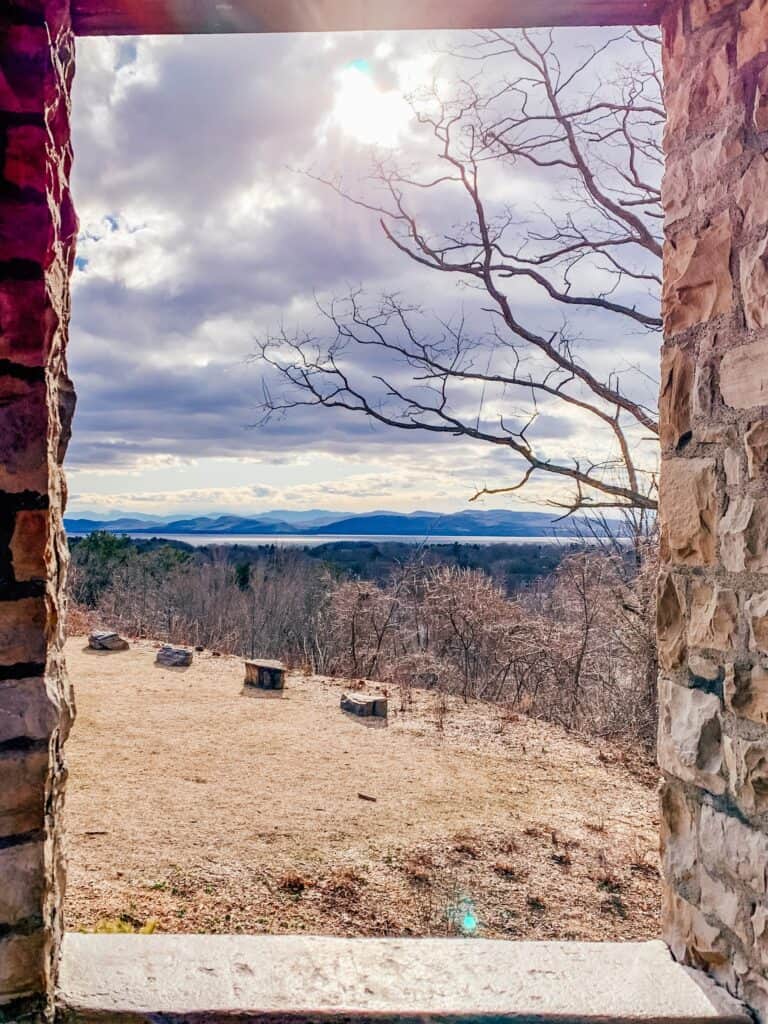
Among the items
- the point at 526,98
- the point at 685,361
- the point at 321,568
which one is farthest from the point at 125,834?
the point at 321,568

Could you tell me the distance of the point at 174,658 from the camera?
6.50m

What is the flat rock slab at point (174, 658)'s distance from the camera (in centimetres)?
646

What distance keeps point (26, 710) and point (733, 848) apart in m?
1.24

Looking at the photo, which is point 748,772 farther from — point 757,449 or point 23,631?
point 23,631

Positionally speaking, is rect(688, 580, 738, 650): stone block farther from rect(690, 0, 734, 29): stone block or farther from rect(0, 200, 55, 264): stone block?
rect(0, 200, 55, 264): stone block

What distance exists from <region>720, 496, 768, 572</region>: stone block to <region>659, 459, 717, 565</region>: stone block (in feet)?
0.14

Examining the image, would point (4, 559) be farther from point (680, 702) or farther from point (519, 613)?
point (519, 613)

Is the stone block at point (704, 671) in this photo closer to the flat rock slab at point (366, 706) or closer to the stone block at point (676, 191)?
the stone block at point (676, 191)

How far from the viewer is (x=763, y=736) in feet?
3.93

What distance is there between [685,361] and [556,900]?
2179mm

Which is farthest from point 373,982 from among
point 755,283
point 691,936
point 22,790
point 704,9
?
point 704,9

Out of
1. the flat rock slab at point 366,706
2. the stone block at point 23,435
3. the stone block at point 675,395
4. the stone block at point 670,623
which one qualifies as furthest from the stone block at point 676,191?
the flat rock slab at point 366,706

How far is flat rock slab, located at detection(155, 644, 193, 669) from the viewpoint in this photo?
6457mm

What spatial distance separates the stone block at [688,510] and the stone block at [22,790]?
1235mm
